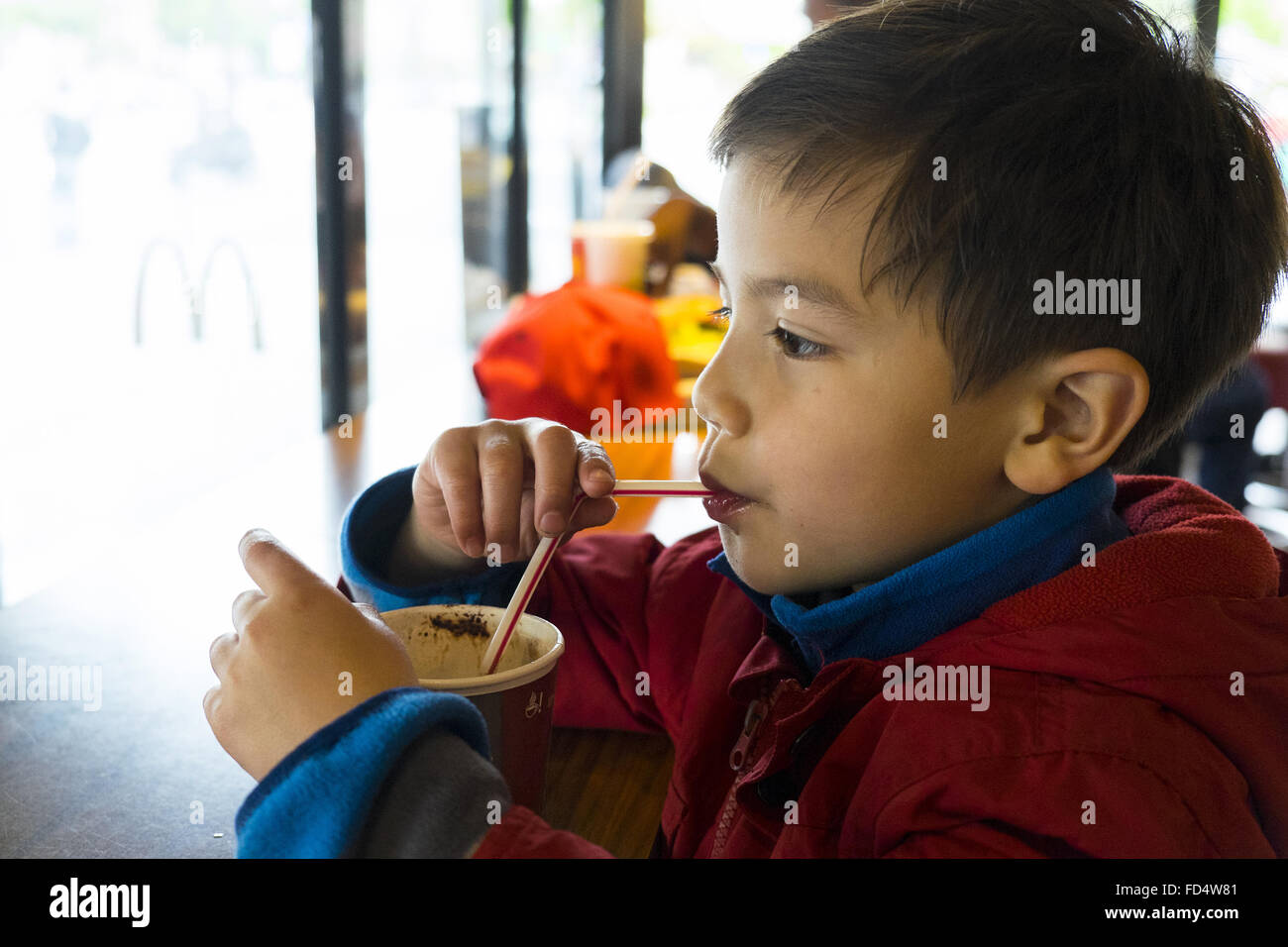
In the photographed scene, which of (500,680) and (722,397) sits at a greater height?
(722,397)

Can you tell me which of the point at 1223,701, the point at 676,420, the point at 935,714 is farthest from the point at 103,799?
the point at 676,420

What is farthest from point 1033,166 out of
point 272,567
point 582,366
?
point 582,366

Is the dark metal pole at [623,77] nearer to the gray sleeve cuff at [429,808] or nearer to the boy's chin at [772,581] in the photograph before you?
the boy's chin at [772,581]

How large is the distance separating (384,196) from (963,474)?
5.74 ft

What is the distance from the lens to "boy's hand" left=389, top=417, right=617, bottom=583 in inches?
29.2

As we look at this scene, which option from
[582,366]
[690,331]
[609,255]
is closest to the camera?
[582,366]

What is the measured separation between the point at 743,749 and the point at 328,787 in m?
0.32

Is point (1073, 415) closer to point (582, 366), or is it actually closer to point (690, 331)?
point (582, 366)

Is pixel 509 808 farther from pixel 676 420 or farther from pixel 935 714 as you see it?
pixel 676 420

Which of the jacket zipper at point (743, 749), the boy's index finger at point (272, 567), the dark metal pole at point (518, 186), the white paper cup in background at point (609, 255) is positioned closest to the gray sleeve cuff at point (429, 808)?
the boy's index finger at point (272, 567)

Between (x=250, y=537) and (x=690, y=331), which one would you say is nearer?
(x=250, y=537)

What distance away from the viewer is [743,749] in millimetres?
731

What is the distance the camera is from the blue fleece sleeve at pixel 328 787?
47 centimetres

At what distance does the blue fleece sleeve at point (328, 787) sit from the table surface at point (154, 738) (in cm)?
17
